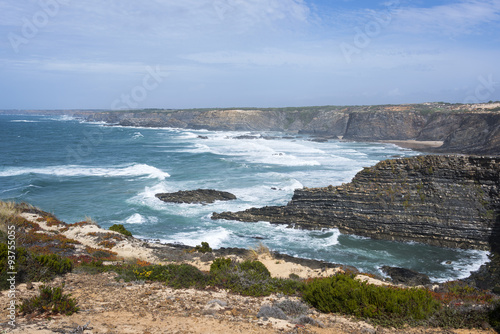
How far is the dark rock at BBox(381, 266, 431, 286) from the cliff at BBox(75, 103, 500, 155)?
38643 mm

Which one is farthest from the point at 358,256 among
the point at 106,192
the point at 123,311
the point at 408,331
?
the point at 106,192

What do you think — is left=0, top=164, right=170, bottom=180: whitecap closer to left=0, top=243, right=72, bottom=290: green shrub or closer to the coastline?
left=0, top=243, right=72, bottom=290: green shrub

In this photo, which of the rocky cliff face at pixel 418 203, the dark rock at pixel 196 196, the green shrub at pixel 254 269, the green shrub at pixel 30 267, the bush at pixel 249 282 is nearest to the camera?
the green shrub at pixel 30 267

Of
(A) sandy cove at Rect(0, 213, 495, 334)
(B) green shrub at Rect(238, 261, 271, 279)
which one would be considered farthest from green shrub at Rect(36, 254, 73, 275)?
(B) green shrub at Rect(238, 261, 271, 279)

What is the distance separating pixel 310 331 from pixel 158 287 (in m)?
4.24

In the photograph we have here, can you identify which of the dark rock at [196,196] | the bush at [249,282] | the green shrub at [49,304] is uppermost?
the green shrub at [49,304]

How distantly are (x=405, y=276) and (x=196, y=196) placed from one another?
16.4 meters

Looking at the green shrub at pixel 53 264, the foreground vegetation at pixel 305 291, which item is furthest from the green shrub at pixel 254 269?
the green shrub at pixel 53 264

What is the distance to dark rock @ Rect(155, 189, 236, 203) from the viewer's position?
26.0 metres

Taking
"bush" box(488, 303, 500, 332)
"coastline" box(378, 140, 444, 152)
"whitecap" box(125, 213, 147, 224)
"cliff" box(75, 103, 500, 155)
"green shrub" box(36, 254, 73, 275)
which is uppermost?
"cliff" box(75, 103, 500, 155)

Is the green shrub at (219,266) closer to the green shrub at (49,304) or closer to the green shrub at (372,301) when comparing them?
the green shrub at (372,301)

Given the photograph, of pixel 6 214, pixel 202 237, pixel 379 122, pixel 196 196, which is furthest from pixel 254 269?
pixel 379 122

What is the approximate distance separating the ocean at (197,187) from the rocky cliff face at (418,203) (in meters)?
0.82

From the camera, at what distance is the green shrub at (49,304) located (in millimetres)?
6766
